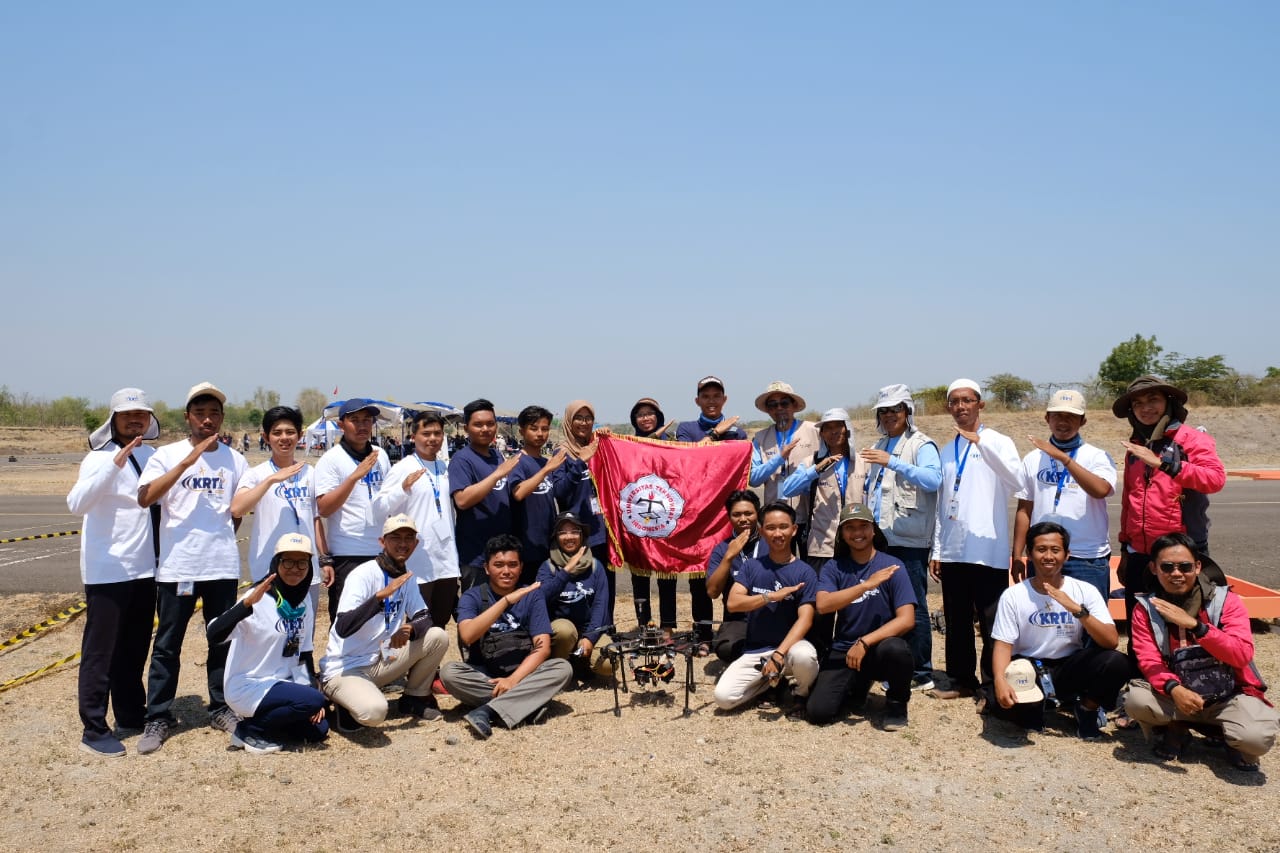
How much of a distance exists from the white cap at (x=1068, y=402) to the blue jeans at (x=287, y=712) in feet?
17.2

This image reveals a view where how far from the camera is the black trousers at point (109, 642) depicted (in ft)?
18.4

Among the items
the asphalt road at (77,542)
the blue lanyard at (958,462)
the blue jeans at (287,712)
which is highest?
the blue lanyard at (958,462)

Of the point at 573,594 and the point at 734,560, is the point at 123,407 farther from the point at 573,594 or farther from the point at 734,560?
the point at 734,560

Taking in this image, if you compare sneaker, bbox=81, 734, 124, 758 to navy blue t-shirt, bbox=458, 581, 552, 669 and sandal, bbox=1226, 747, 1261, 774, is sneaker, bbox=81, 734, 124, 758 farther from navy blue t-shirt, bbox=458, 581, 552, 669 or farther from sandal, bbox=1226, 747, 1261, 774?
sandal, bbox=1226, 747, 1261, 774

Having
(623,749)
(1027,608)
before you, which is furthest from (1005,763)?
(623,749)

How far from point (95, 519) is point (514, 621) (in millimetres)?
2773

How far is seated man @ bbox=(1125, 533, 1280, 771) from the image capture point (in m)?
5.06

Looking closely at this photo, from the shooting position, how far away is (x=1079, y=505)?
5.98 metres

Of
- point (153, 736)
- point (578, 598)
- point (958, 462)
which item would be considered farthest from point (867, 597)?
point (153, 736)

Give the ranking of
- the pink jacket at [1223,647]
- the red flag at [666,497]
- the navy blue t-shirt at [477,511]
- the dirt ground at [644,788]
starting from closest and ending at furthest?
the dirt ground at [644,788]
the pink jacket at [1223,647]
the navy blue t-shirt at [477,511]
the red flag at [666,497]

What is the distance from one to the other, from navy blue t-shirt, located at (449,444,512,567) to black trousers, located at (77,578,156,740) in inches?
84.4

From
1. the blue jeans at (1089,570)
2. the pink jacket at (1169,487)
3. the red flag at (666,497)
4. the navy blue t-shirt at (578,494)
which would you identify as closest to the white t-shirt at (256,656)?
the navy blue t-shirt at (578,494)

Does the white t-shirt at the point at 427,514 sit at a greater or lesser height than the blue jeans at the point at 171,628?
greater

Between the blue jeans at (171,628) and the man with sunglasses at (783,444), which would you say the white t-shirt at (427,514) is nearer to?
the blue jeans at (171,628)
